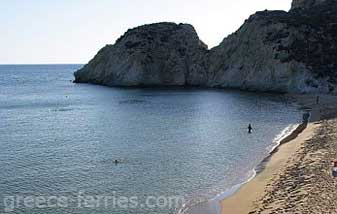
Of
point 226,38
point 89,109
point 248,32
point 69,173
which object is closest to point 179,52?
point 226,38

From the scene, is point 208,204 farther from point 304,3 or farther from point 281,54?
point 304,3

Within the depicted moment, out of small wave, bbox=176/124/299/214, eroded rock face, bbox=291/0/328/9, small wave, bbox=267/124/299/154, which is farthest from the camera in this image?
eroded rock face, bbox=291/0/328/9

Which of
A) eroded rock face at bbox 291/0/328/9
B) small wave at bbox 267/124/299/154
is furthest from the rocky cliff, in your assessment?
small wave at bbox 267/124/299/154

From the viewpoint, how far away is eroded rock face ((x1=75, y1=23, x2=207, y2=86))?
134000 mm

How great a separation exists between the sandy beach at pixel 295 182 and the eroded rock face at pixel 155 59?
8423 centimetres

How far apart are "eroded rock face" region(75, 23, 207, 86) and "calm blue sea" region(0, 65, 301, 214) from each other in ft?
137

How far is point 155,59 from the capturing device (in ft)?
447

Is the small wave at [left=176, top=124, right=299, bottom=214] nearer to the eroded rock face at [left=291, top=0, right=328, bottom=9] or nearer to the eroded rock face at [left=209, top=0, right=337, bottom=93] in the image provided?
the eroded rock face at [left=209, top=0, right=337, bottom=93]

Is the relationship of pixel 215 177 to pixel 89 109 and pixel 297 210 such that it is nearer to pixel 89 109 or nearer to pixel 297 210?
pixel 297 210

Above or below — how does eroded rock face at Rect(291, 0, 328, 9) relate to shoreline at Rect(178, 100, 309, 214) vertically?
above

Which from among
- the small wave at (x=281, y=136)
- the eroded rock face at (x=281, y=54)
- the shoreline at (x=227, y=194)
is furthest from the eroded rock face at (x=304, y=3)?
the shoreline at (x=227, y=194)

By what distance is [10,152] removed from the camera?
48062 millimetres

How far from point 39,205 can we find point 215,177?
46.3 ft

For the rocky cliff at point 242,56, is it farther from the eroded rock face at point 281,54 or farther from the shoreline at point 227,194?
the shoreline at point 227,194
